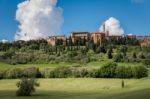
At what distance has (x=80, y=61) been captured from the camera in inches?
7579

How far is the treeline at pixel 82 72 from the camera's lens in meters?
141

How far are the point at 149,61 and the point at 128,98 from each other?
412ft

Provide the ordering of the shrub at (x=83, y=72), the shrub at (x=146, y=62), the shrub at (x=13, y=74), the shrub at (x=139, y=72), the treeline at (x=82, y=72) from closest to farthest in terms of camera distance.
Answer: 1. the shrub at (x=139, y=72)
2. the treeline at (x=82, y=72)
3. the shrub at (x=83, y=72)
4. the shrub at (x=13, y=74)
5. the shrub at (x=146, y=62)

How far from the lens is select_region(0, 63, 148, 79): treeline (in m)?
141

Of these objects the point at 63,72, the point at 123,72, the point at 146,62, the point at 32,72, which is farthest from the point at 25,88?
the point at 146,62

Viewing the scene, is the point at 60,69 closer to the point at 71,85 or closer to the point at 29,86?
the point at 71,85

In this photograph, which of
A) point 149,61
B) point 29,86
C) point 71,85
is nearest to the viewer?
point 29,86

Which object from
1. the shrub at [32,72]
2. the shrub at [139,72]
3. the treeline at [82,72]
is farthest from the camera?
the shrub at [32,72]

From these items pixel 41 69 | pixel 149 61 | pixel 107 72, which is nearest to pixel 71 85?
pixel 107 72

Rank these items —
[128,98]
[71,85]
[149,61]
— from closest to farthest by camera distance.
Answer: [128,98] < [71,85] < [149,61]

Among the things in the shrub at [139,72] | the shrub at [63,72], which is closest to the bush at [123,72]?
the shrub at [139,72]

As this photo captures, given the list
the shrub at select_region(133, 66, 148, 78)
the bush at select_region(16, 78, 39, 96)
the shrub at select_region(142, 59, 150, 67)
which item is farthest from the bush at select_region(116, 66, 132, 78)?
the bush at select_region(16, 78, 39, 96)

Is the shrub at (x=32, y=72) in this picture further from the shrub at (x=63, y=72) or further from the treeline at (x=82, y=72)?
the shrub at (x=63, y=72)

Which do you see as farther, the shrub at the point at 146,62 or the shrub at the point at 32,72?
the shrub at the point at 146,62
